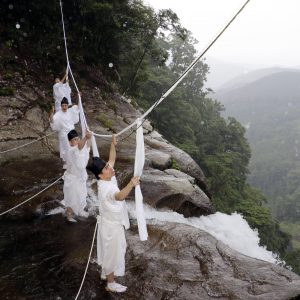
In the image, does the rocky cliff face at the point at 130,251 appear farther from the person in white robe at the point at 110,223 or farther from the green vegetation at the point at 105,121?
the green vegetation at the point at 105,121

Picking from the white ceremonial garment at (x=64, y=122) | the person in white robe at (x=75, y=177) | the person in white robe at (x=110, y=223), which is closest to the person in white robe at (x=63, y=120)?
the white ceremonial garment at (x=64, y=122)

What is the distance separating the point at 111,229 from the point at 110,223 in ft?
0.29

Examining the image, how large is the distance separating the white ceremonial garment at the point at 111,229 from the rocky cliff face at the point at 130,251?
1.72ft

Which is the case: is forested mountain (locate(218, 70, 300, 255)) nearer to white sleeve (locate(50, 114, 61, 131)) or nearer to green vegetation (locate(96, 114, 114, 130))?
green vegetation (locate(96, 114, 114, 130))

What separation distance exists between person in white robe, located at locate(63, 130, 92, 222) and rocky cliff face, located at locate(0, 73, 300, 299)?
0.41 metres

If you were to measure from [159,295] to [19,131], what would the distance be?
852 cm

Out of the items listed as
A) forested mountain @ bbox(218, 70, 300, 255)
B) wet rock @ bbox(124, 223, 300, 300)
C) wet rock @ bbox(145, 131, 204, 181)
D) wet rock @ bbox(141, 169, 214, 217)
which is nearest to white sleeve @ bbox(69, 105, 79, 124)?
wet rock @ bbox(141, 169, 214, 217)

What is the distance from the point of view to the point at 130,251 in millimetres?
6871

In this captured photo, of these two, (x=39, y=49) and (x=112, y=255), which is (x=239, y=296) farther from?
(x=39, y=49)

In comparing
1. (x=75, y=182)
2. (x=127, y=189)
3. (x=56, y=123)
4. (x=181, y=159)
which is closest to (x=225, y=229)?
(x=181, y=159)

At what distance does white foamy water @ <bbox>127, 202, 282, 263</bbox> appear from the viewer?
9203 mm

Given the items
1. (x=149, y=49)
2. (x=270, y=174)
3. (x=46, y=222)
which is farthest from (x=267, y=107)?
(x=46, y=222)

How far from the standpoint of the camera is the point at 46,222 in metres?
7.89

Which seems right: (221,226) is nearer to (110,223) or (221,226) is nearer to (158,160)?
(158,160)
